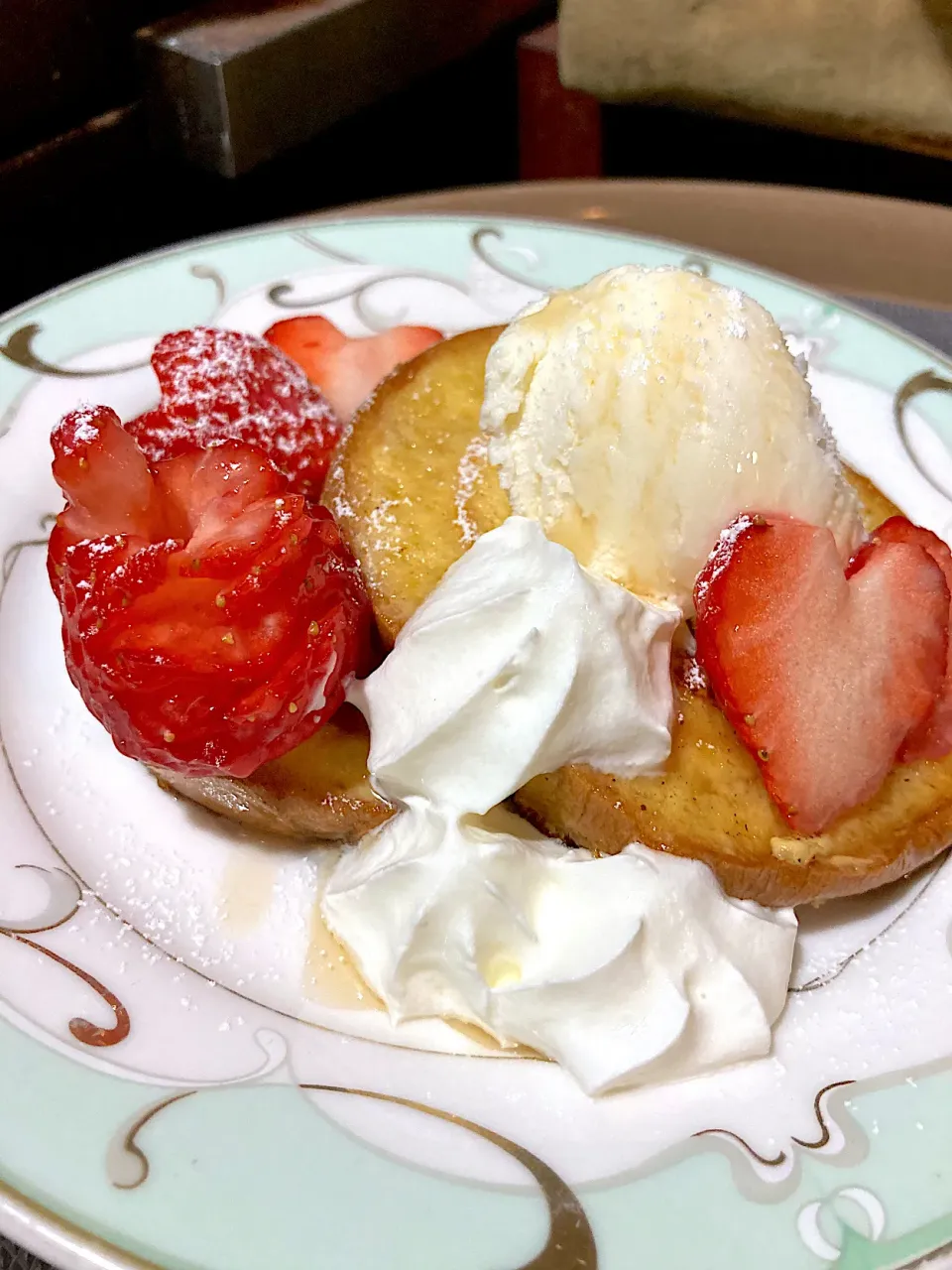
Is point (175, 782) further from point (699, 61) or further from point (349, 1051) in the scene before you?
point (699, 61)

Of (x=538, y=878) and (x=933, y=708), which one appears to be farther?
(x=933, y=708)

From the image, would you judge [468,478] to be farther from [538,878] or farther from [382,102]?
[382,102]

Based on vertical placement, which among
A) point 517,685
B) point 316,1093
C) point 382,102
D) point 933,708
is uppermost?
point 382,102

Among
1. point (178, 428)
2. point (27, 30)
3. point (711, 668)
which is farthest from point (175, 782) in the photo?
point (27, 30)

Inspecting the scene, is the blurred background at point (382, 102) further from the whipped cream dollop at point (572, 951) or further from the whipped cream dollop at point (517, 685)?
the whipped cream dollop at point (572, 951)

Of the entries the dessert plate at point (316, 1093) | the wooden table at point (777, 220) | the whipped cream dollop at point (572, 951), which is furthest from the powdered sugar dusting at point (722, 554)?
the wooden table at point (777, 220)

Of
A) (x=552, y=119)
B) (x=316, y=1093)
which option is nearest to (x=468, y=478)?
(x=316, y=1093)
